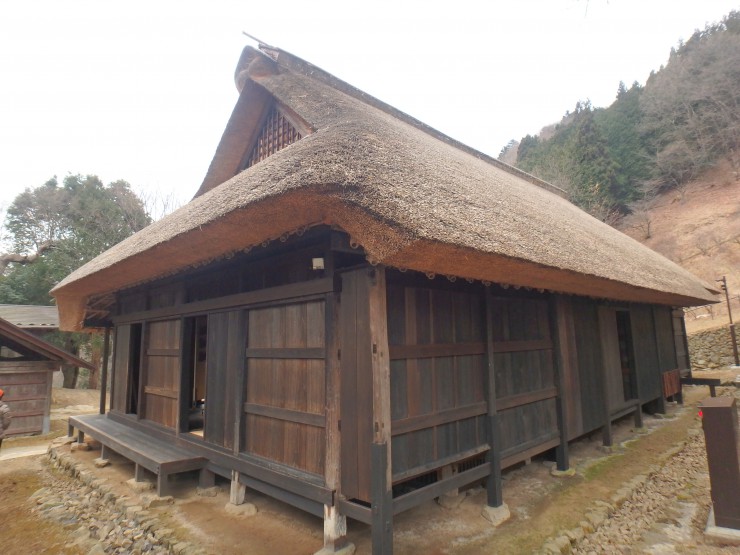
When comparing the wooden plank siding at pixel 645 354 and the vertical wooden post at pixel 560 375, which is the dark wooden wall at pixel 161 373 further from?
the wooden plank siding at pixel 645 354

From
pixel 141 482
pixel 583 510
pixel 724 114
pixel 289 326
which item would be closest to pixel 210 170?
pixel 289 326

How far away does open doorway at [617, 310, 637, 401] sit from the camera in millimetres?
6523

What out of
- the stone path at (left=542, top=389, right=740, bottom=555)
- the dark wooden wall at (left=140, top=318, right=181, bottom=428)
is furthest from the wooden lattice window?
the stone path at (left=542, top=389, right=740, bottom=555)

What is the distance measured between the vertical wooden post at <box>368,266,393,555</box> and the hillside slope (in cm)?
1617

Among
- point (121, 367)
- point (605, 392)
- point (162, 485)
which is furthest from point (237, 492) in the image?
point (605, 392)

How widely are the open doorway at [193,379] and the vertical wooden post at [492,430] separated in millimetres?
2974

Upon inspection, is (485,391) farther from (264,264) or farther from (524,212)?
(264,264)

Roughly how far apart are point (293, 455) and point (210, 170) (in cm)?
463

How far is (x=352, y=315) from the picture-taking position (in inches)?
116

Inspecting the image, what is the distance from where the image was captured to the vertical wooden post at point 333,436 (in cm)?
285

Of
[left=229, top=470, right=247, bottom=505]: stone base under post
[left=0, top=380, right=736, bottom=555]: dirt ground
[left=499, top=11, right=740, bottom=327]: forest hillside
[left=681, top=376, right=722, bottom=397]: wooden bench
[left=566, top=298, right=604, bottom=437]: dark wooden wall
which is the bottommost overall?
[left=0, top=380, right=736, bottom=555]: dirt ground

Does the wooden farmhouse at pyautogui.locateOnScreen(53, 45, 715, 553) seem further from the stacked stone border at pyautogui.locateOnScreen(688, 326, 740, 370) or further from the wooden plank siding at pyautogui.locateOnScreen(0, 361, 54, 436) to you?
the stacked stone border at pyautogui.locateOnScreen(688, 326, 740, 370)

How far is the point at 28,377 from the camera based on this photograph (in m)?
8.73

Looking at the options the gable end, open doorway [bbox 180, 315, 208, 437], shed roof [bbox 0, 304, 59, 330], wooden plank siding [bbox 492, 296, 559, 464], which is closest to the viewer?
wooden plank siding [bbox 492, 296, 559, 464]
